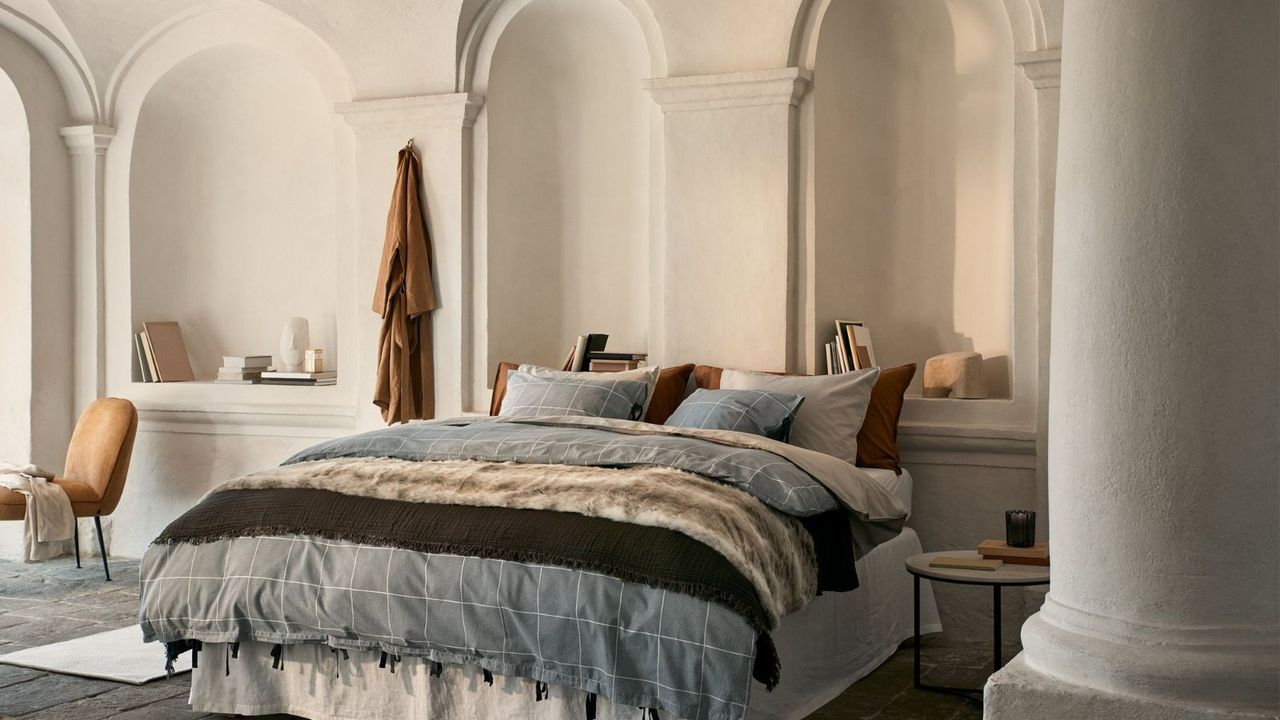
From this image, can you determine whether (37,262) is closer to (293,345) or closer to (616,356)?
(293,345)

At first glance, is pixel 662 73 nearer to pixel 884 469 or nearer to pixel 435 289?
pixel 435 289

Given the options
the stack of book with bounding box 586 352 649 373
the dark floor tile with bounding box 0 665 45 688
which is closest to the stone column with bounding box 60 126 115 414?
the dark floor tile with bounding box 0 665 45 688

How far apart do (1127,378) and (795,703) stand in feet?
6.05

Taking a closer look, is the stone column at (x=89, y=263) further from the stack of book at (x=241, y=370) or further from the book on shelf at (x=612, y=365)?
the book on shelf at (x=612, y=365)

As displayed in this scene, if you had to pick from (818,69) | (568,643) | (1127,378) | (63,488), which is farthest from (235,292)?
(1127,378)

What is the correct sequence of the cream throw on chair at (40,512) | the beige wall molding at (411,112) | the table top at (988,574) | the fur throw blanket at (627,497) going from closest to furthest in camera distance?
the fur throw blanket at (627,497) < the table top at (988,574) < the cream throw on chair at (40,512) < the beige wall molding at (411,112)

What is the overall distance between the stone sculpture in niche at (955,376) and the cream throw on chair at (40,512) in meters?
3.93

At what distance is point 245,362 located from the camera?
6.71 m

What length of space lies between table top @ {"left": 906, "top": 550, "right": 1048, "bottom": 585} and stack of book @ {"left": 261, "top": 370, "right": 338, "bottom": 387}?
351 cm

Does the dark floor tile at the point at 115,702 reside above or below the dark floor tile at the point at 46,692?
below

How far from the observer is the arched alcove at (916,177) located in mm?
5305

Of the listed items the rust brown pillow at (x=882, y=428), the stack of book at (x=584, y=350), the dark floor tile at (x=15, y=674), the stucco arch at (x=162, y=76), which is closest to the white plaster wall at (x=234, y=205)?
the stucco arch at (x=162, y=76)

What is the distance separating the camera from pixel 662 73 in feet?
18.1

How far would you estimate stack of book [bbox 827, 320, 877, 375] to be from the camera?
5.24 m
